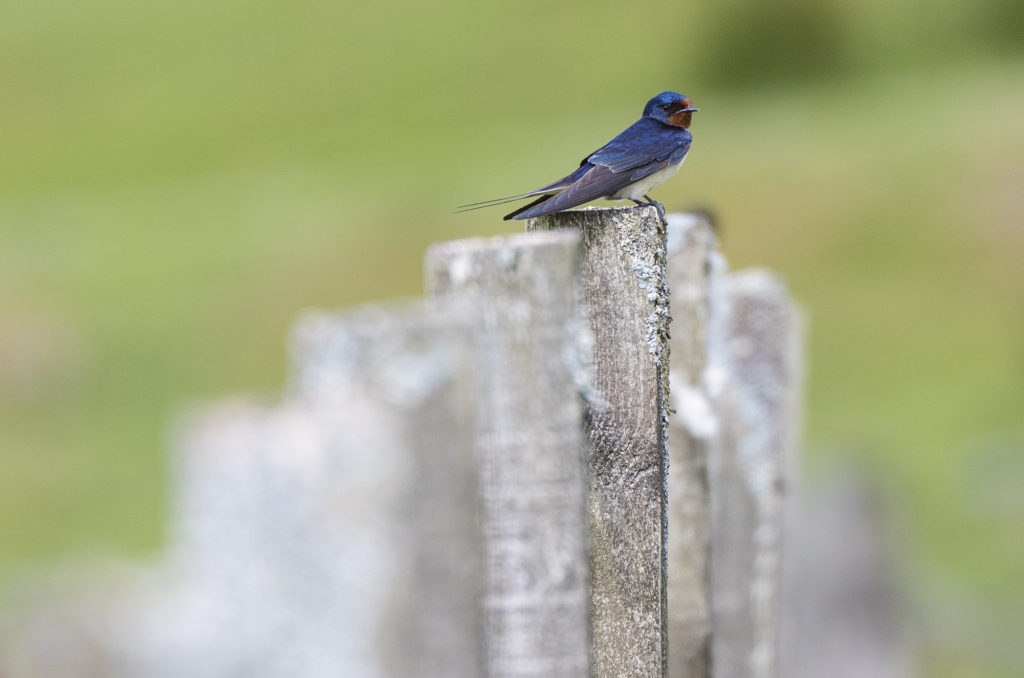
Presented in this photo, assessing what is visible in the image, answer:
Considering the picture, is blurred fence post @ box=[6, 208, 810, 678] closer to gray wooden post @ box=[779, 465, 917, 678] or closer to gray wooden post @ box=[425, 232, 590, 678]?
gray wooden post @ box=[425, 232, 590, 678]

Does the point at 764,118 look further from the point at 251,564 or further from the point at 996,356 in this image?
the point at 251,564

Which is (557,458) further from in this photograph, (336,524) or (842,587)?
(842,587)

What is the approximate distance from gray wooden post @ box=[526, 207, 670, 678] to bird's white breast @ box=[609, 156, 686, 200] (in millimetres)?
308

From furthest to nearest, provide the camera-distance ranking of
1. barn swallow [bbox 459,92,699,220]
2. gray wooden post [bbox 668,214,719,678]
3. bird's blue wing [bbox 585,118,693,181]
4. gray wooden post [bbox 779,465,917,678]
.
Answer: gray wooden post [bbox 779,465,917,678], gray wooden post [bbox 668,214,719,678], bird's blue wing [bbox 585,118,693,181], barn swallow [bbox 459,92,699,220]

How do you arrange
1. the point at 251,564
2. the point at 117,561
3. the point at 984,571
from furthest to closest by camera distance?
the point at 117,561 < the point at 984,571 < the point at 251,564

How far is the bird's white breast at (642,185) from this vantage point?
97.3 inches

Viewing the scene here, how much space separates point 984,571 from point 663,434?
29.2ft

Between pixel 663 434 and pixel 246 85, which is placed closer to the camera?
pixel 663 434

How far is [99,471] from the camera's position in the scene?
15.4 meters

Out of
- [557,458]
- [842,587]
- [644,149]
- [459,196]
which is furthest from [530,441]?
[459,196]

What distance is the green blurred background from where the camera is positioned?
12.3 meters

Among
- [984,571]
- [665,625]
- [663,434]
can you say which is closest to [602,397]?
[663,434]

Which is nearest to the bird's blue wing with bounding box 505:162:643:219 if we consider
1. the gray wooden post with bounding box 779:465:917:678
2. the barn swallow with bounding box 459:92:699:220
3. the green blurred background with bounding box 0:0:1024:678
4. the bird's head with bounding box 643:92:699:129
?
the barn swallow with bounding box 459:92:699:220

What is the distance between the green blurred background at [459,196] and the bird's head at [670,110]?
5329mm
